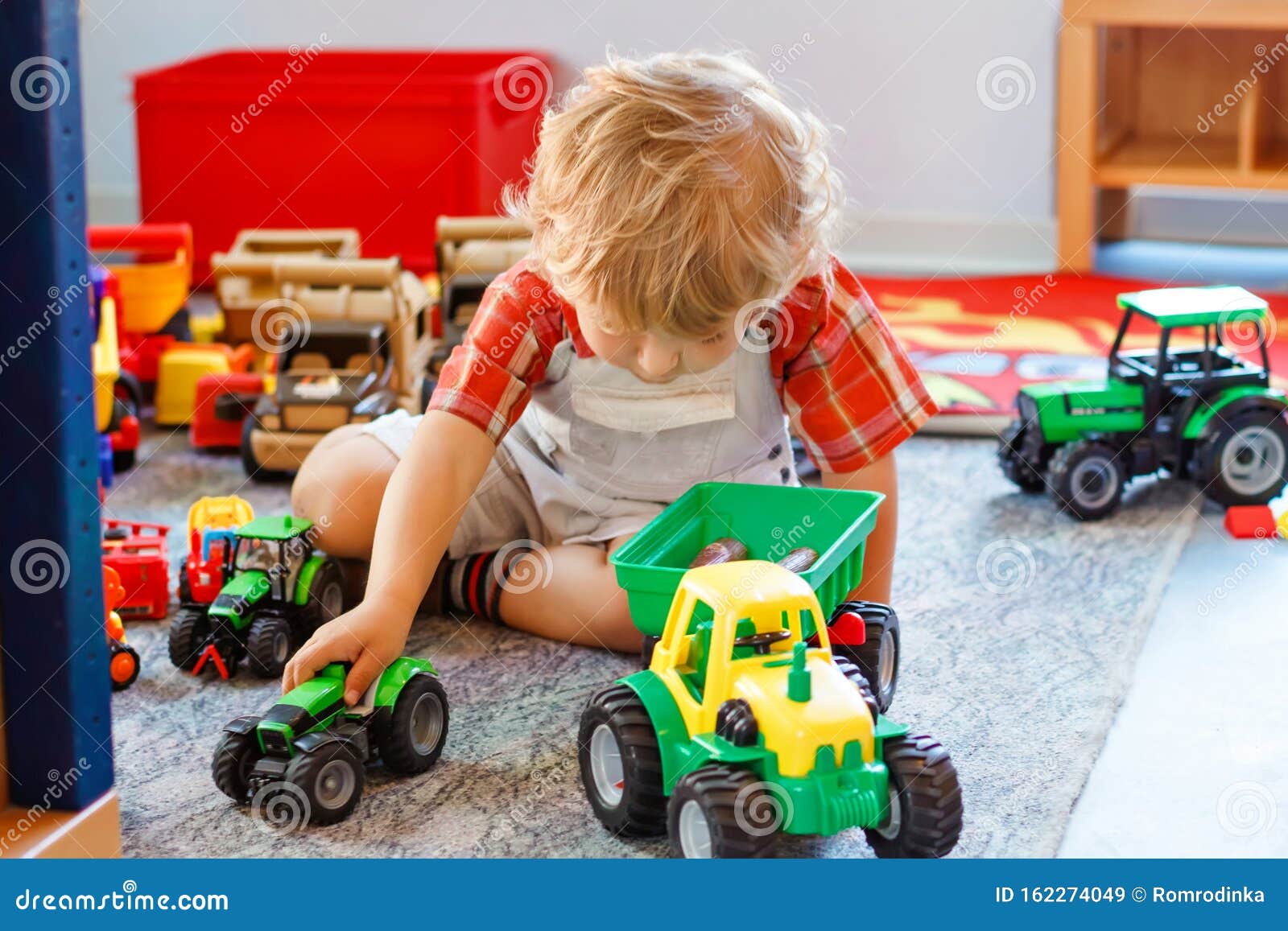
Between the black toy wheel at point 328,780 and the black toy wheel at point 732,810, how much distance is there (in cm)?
21

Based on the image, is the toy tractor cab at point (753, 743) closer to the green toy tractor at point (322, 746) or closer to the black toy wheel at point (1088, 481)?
the green toy tractor at point (322, 746)

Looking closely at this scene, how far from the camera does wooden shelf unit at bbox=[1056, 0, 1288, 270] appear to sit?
2.18 meters

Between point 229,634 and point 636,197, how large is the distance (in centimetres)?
44

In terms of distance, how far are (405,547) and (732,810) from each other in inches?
13.3

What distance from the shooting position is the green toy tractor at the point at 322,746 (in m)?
0.83

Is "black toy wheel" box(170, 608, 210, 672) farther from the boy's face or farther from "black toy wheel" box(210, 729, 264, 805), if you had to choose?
the boy's face

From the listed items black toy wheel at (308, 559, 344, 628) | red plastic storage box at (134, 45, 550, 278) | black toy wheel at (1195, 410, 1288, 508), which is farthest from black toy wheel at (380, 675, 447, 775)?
red plastic storage box at (134, 45, 550, 278)

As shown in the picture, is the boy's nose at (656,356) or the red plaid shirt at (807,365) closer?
the boy's nose at (656,356)

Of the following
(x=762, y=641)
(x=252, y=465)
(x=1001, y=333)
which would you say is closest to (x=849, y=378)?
(x=762, y=641)

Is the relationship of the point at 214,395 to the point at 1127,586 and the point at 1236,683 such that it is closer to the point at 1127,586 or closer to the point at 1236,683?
the point at 1127,586

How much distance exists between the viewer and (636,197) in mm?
849

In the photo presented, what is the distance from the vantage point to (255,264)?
5.82 feet

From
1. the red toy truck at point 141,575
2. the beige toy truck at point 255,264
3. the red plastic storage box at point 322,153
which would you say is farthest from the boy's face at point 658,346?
the red plastic storage box at point 322,153

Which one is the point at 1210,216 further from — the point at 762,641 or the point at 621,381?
the point at 762,641
